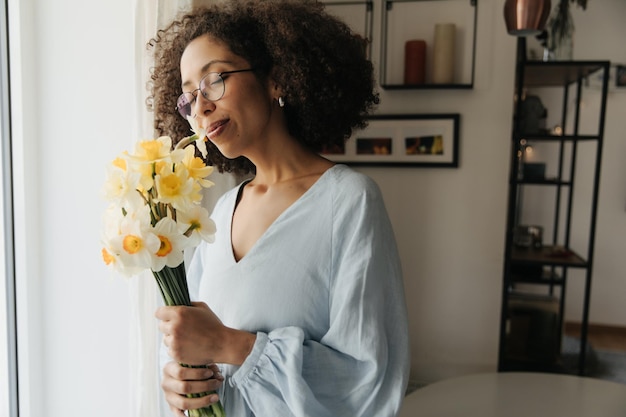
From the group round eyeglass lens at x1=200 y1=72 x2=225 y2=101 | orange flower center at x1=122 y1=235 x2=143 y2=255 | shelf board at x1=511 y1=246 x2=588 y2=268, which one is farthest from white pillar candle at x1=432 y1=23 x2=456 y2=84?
orange flower center at x1=122 y1=235 x2=143 y2=255

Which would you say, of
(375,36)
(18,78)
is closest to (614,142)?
(375,36)

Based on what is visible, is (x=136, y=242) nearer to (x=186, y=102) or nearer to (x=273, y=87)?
(x=186, y=102)

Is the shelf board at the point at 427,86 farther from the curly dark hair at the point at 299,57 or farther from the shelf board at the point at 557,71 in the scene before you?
the curly dark hair at the point at 299,57

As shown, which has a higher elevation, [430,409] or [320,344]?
[320,344]

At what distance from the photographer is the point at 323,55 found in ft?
2.98

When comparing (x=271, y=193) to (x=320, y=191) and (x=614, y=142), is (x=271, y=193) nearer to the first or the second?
(x=320, y=191)

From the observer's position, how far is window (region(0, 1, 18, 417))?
1316 millimetres

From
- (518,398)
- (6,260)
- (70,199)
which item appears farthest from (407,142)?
(6,260)

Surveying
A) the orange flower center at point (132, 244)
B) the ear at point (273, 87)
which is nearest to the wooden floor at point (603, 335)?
the ear at point (273, 87)

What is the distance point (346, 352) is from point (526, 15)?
5.61 feet

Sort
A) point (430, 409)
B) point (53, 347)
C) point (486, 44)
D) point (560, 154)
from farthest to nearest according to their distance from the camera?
point (560, 154)
point (486, 44)
point (430, 409)
point (53, 347)

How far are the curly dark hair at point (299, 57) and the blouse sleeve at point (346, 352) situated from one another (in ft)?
0.70

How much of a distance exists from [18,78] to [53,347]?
2.47 ft

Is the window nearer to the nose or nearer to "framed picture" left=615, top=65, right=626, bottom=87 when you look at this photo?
the nose
